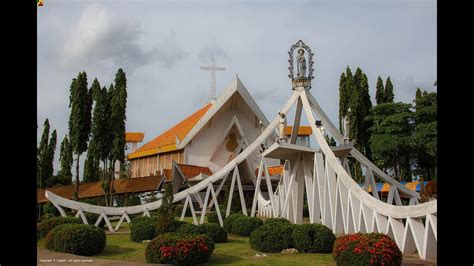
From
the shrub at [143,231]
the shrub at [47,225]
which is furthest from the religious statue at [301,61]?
the shrub at [47,225]

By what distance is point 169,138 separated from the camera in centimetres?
4388

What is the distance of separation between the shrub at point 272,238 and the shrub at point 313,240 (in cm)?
30

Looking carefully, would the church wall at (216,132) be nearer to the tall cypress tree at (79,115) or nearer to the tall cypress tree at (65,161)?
the tall cypress tree at (65,161)

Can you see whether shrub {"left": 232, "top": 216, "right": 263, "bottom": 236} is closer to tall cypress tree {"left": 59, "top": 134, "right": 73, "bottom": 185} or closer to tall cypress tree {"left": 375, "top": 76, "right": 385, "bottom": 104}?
tall cypress tree {"left": 375, "top": 76, "right": 385, "bottom": 104}

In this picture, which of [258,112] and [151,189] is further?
[258,112]

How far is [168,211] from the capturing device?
54.5 ft

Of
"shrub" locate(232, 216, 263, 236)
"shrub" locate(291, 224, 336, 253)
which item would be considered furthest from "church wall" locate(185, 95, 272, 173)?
"shrub" locate(291, 224, 336, 253)

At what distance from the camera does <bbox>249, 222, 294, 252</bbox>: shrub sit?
14.4 metres

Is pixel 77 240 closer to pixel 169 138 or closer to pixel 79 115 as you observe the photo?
pixel 79 115

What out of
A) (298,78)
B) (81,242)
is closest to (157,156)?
(298,78)

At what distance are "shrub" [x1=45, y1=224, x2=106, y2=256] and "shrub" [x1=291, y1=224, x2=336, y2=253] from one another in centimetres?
620
